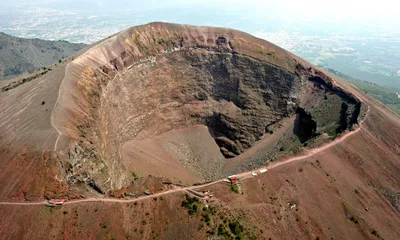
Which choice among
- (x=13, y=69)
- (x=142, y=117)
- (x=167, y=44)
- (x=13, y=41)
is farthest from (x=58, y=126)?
(x=13, y=41)

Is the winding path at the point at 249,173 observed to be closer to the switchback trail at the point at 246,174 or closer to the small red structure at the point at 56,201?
the switchback trail at the point at 246,174

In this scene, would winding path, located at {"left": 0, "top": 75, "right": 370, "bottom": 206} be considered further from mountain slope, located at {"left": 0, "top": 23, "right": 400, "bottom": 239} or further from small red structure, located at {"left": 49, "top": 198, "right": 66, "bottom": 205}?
small red structure, located at {"left": 49, "top": 198, "right": 66, "bottom": 205}

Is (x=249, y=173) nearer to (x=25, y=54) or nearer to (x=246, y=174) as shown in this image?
(x=246, y=174)

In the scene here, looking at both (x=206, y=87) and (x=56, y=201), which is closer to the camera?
(x=56, y=201)

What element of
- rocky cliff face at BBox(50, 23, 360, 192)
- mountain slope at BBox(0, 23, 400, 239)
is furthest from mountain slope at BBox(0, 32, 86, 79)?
mountain slope at BBox(0, 23, 400, 239)

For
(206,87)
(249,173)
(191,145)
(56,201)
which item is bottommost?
(191,145)

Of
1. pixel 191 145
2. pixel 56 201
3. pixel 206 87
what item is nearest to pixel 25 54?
pixel 206 87

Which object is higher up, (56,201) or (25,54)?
(56,201)
